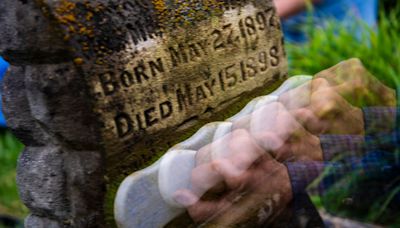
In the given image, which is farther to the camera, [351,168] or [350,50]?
[350,50]

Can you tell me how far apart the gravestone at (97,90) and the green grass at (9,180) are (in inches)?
55.4

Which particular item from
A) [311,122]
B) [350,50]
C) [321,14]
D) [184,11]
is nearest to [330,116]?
[311,122]

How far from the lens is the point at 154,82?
2.98ft

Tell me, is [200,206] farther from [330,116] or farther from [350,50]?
[350,50]

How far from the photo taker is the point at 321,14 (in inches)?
105

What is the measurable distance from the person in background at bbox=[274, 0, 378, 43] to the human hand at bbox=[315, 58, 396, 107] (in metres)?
1.61

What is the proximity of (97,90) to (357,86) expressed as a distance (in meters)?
0.37

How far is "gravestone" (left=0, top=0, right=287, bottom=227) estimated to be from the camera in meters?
0.82

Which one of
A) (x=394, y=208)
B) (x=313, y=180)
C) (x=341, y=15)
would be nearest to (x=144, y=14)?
(x=313, y=180)

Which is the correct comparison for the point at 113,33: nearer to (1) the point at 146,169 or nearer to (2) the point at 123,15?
(2) the point at 123,15

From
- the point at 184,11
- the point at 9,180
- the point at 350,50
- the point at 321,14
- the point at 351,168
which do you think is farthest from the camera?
the point at 321,14

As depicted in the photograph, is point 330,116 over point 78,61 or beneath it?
Answer: beneath

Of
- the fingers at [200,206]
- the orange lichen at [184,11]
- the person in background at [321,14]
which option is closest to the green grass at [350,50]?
the person in background at [321,14]

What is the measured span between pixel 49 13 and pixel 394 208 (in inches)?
20.4
